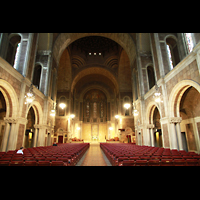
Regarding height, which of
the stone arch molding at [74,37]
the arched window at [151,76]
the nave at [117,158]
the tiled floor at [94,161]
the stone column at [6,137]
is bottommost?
the tiled floor at [94,161]

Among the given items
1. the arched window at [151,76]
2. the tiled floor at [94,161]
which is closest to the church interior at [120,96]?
the tiled floor at [94,161]

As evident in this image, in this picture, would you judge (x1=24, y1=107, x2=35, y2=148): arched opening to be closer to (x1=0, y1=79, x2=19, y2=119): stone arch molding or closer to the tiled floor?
(x1=0, y1=79, x2=19, y2=119): stone arch molding

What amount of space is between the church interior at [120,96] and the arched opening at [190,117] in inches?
3.1

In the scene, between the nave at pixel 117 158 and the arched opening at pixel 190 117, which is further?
the arched opening at pixel 190 117

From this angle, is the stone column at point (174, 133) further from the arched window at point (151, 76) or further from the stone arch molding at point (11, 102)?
the stone arch molding at point (11, 102)

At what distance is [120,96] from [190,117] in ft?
57.4

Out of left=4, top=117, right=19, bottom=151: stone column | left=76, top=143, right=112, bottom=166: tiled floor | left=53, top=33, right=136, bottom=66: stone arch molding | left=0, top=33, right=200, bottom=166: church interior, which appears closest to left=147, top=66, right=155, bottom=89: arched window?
left=0, top=33, right=200, bottom=166: church interior

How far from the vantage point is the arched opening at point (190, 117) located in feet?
38.2

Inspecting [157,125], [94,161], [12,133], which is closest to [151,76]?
[157,125]

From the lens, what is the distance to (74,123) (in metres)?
34.8

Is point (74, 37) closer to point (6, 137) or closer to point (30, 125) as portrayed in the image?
point (30, 125)
